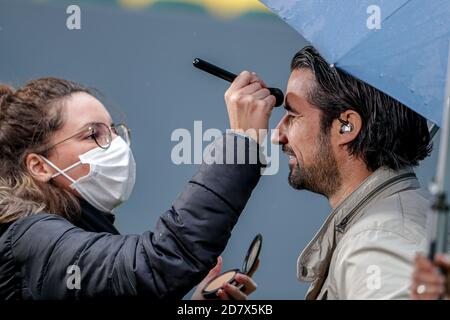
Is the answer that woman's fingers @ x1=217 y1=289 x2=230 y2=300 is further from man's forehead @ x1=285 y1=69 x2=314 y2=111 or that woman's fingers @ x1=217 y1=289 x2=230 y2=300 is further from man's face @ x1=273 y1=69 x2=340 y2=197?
man's forehead @ x1=285 y1=69 x2=314 y2=111

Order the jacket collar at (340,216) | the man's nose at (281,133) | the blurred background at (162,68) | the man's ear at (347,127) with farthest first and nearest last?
1. the blurred background at (162,68)
2. the man's nose at (281,133)
3. the man's ear at (347,127)
4. the jacket collar at (340,216)

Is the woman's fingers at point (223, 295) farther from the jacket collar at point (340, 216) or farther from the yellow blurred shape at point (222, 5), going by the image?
the yellow blurred shape at point (222, 5)

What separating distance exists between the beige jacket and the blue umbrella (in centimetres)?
30

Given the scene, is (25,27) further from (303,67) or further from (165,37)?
(303,67)

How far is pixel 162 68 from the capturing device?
14.5ft

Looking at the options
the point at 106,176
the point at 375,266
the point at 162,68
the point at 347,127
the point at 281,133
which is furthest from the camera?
the point at 162,68

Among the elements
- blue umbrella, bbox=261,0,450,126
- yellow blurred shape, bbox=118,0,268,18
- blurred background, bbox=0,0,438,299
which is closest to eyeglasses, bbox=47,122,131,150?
blue umbrella, bbox=261,0,450,126

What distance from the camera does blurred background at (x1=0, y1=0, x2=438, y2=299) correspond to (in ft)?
14.3

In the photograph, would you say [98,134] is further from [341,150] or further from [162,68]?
[162,68]

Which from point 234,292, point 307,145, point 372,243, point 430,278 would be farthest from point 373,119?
point 430,278

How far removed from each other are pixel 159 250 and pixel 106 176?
58 cm

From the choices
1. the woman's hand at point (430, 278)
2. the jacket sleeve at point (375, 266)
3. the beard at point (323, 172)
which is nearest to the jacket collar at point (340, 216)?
the beard at point (323, 172)

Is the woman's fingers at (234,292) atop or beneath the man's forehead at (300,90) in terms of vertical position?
beneath

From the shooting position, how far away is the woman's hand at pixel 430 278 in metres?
1.57
